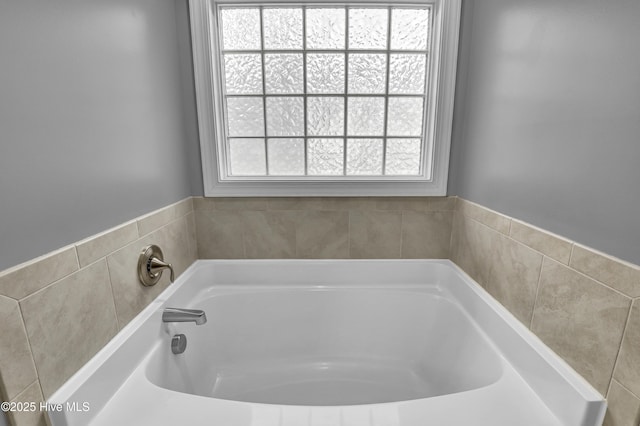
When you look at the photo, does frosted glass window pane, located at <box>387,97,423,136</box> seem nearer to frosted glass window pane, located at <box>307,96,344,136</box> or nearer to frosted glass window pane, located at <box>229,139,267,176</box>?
frosted glass window pane, located at <box>307,96,344,136</box>

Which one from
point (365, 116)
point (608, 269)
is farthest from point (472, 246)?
point (365, 116)

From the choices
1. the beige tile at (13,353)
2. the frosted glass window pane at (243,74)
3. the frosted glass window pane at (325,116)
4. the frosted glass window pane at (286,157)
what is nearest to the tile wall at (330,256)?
the beige tile at (13,353)

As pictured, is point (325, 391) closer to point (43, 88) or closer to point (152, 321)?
point (152, 321)

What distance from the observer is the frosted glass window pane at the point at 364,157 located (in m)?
1.56

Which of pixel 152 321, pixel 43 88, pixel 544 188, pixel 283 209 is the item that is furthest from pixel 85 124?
pixel 544 188

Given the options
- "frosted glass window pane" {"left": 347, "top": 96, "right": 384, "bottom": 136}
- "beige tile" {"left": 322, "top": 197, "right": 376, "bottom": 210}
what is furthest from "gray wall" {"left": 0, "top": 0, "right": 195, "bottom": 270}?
"frosted glass window pane" {"left": 347, "top": 96, "right": 384, "bottom": 136}

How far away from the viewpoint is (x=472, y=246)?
1.34 meters

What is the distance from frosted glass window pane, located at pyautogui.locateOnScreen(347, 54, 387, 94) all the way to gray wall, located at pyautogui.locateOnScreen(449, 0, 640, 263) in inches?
16.4

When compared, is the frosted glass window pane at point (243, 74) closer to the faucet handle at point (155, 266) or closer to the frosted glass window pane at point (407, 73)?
the frosted glass window pane at point (407, 73)

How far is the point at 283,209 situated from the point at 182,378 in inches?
33.2

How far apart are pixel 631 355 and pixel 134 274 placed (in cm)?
138

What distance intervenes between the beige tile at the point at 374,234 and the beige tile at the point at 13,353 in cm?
123

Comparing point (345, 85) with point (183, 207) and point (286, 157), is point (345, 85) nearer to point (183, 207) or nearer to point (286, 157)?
point (286, 157)

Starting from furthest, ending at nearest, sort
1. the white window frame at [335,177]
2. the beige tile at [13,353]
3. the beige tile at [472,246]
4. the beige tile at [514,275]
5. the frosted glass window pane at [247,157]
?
the frosted glass window pane at [247,157]
the white window frame at [335,177]
the beige tile at [472,246]
the beige tile at [514,275]
the beige tile at [13,353]
